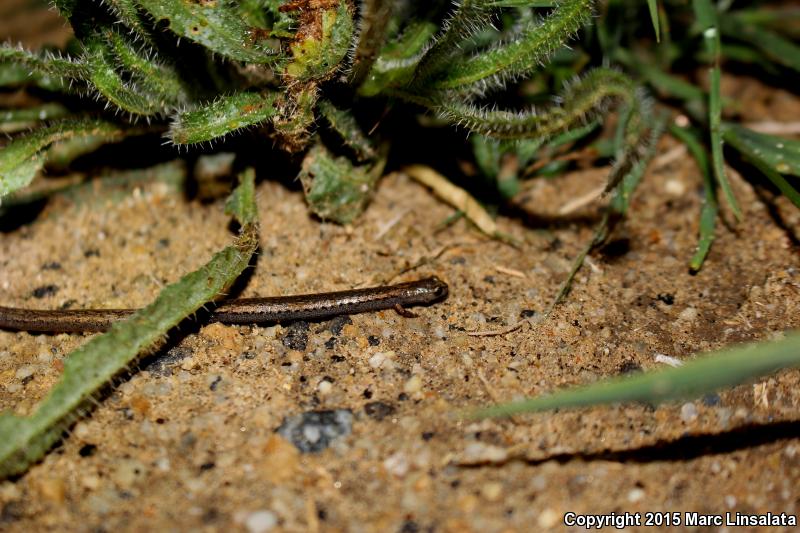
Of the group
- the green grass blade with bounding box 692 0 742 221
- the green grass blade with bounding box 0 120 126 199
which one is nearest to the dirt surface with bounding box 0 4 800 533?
the green grass blade with bounding box 692 0 742 221

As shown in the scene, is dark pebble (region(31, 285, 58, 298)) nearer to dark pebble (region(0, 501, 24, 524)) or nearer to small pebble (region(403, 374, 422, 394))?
dark pebble (region(0, 501, 24, 524))

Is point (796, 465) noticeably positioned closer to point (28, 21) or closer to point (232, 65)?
point (232, 65)

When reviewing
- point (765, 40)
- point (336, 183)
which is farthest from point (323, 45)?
point (765, 40)

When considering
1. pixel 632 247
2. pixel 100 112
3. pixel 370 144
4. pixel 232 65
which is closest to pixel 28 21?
pixel 100 112

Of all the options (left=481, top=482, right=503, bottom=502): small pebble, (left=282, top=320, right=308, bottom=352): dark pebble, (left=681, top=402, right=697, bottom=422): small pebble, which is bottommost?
(left=681, top=402, right=697, bottom=422): small pebble

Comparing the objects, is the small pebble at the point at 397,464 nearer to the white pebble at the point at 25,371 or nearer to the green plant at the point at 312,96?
the green plant at the point at 312,96

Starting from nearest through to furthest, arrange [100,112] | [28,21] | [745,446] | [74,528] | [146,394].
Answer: [74,528] < [745,446] < [146,394] < [100,112] < [28,21]
